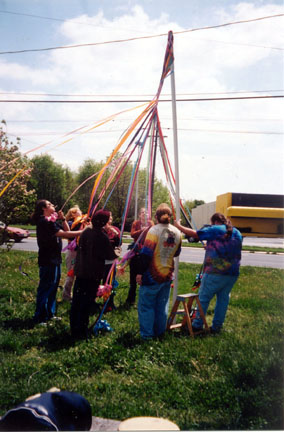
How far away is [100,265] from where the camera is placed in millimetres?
5043

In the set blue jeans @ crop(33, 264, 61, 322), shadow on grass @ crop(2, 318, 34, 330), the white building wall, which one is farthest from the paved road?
the white building wall

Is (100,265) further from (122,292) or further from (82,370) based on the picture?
(122,292)

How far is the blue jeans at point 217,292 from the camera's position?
5.23 metres

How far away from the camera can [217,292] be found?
5.36m

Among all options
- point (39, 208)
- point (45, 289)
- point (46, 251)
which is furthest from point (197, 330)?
point (39, 208)

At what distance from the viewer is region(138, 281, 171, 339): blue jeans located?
4.93m

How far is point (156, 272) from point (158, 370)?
129 cm

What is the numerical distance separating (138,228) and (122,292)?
65.8 inches

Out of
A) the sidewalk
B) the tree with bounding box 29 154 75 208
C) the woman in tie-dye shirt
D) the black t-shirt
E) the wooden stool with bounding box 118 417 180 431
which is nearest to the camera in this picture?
the wooden stool with bounding box 118 417 180 431

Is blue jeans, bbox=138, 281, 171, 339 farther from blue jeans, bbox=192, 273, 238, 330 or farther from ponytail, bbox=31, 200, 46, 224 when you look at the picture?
ponytail, bbox=31, 200, 46, 224

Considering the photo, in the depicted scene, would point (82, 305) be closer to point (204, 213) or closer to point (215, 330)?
point (215, 330)

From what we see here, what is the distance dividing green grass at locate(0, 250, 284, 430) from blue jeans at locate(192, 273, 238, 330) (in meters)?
0.24

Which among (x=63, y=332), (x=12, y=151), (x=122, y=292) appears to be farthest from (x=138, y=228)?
(x=12, y=151)

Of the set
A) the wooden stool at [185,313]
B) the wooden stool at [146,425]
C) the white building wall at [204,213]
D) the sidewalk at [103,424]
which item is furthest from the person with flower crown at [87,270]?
the white building wall at [204,213]
